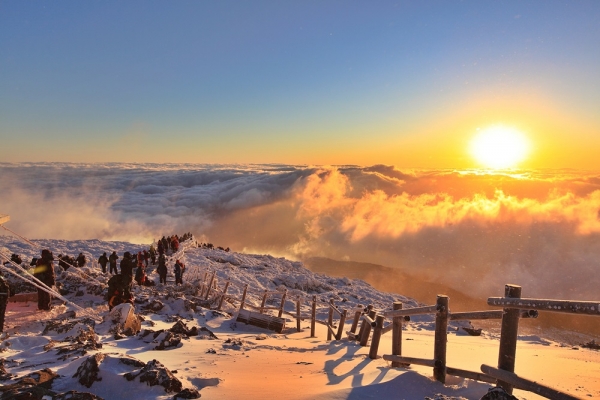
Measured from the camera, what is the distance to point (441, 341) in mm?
5539

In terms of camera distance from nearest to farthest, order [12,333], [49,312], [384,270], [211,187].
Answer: [12,333], [49,312], [384,270], [211,187]

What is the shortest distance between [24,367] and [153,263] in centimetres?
2127

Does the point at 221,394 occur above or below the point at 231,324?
above

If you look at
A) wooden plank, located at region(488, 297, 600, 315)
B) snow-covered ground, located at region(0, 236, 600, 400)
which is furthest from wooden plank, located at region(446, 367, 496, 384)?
wooden plank, located at region(488, 297, 600, 315)

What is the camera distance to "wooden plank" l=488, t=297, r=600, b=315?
351 cm

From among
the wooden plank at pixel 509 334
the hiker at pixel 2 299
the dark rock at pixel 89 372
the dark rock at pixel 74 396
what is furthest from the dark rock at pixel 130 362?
the hiker at pixel 2 299

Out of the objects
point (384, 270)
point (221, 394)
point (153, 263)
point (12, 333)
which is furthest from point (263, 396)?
point (384, 270)

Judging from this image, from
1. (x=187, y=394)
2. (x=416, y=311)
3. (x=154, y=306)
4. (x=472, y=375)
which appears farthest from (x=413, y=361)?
(x=154, y=306)

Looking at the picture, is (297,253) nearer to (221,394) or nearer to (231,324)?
(231,324)

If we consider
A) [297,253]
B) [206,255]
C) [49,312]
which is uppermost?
[49,312]

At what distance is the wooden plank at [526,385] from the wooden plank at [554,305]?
0.70 m

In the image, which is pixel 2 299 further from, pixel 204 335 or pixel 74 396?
pixel 74 396

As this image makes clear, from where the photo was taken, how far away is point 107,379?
16.1 ft

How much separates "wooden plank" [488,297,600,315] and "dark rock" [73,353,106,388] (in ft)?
15.4
